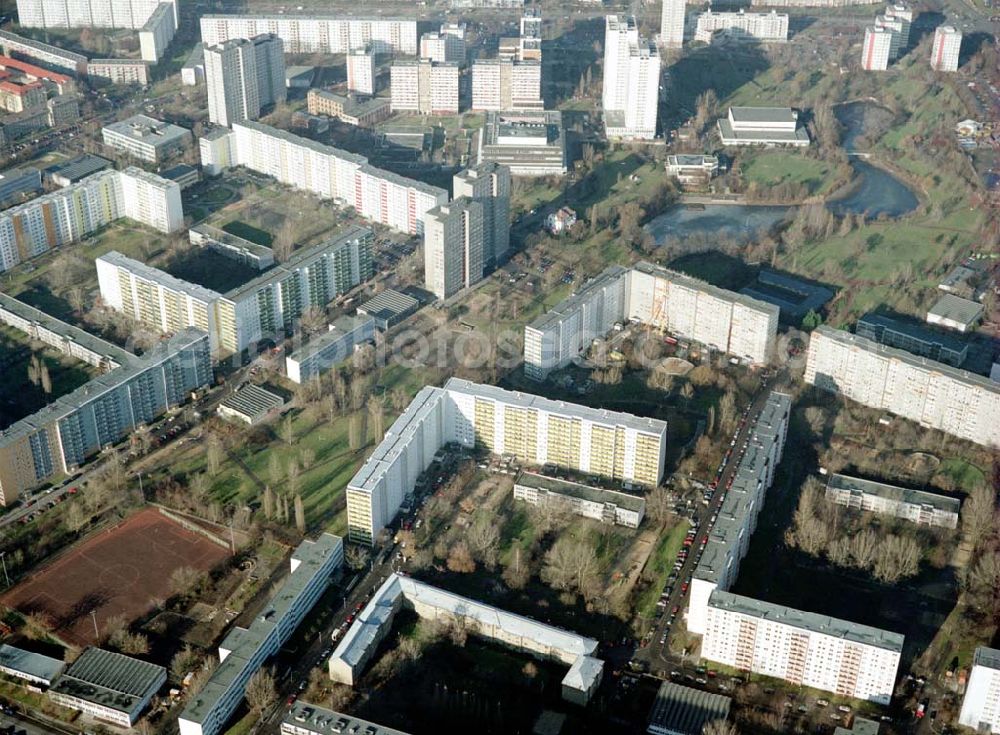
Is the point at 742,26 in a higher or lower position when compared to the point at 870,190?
higher

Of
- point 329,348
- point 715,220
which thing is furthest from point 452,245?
point 715,220

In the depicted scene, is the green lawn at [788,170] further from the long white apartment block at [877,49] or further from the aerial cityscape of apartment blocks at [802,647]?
the aerial cityscape of apartment blocks at [802,647]

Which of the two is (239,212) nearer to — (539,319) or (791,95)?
(539,319)

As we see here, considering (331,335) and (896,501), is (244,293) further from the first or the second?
(896,501)

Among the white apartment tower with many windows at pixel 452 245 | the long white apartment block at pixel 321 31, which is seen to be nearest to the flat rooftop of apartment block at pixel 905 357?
the white apartment tower with many windows at pixel 452 245

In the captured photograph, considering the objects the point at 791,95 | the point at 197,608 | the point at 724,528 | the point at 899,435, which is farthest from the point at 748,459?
the point at 791,95

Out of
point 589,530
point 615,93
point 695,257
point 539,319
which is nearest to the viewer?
point 589,530
